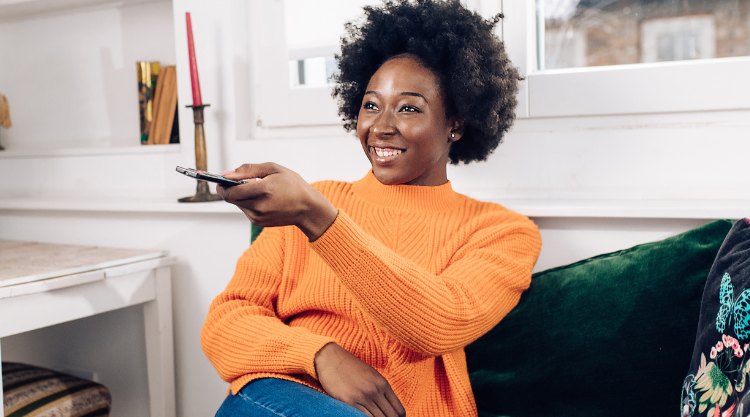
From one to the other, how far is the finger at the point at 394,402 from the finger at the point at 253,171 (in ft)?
1.32

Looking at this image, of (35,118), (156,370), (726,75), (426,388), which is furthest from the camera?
(35,118)

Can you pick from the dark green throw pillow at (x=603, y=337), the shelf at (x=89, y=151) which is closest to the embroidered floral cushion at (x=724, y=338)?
the dark green throw pillow at (x=603, y=337)

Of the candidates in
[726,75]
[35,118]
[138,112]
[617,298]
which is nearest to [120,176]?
[138,112]

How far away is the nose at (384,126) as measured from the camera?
1.27m

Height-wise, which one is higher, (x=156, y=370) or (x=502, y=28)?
(x=502, y=28)

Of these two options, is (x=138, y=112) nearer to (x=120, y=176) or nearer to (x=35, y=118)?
(x=120, y=176)

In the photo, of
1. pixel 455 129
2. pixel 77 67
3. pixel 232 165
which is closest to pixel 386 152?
pixel 455 129

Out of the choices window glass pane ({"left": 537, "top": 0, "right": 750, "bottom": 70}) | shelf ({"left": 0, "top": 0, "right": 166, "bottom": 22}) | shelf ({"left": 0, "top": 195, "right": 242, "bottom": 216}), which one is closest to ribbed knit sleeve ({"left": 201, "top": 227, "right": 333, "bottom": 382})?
shelf ({"left": 0, "top": 195, "right": 242, "bottom": 216})

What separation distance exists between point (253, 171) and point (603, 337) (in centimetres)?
68

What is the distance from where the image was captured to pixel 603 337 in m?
1.25

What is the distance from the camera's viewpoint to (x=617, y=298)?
1.26m

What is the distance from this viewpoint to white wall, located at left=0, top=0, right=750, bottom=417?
4.77 ft

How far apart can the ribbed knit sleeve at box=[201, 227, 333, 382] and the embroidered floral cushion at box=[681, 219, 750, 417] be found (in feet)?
1.82

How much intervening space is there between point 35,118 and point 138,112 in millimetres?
430
